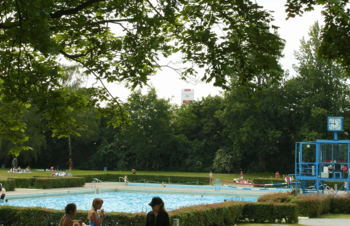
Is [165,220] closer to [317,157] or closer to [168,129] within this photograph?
[317,157]

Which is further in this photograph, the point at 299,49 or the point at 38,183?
the point at 299,49

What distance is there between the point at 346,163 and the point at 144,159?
37.5 metres

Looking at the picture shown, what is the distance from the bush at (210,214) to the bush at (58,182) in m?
21.1

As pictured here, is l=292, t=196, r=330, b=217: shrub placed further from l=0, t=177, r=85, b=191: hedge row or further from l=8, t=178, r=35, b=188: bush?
l=8, t=178, r=35, b=188: bush

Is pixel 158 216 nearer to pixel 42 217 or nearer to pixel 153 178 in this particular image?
pixel 42 217

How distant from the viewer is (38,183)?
32.2 m

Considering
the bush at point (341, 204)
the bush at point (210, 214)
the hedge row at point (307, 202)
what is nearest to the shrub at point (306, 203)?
the hedge row at point (307, 202)

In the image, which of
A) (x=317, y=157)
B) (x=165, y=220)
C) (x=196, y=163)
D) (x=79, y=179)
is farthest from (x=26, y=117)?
(x=165, y=220)

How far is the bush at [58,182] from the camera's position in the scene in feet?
106

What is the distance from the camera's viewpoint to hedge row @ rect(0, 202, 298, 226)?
40.4 ft

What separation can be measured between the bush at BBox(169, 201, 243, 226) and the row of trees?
26833mm

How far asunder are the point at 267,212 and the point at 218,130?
137 feet

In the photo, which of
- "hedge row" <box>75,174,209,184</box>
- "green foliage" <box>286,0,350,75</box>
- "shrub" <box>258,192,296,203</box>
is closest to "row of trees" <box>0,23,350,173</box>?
"hedge row" <box>75,174,209,184</box>

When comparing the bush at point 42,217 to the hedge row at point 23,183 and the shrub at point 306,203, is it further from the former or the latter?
the hedge row at point 23,183
